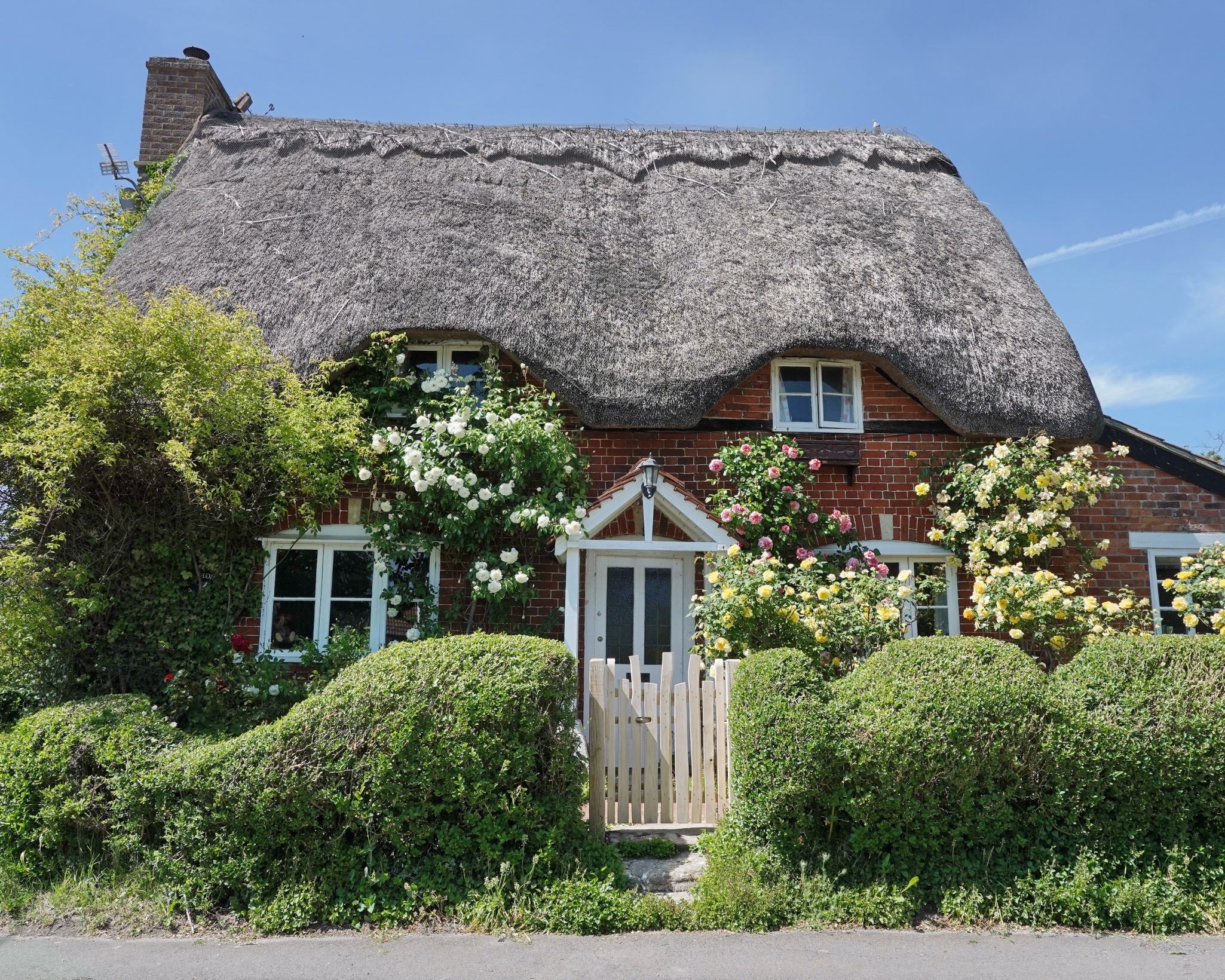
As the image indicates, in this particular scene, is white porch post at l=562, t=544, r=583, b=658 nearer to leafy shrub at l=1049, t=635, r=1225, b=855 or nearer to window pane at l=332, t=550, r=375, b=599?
window pane at l=332, t=550, r=375, b=599

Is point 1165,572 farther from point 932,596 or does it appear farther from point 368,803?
point 368,803

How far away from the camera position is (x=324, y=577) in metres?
8.72

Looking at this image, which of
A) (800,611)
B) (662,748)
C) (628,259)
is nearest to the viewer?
(662,748)

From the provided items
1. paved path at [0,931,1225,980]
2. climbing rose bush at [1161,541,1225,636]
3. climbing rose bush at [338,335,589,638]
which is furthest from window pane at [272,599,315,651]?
climbing rose bush at [1161,541,1225,636]

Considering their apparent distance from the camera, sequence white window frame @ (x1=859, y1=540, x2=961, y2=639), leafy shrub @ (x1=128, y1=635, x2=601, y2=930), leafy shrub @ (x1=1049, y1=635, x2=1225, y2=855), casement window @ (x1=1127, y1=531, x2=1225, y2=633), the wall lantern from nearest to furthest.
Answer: leafy shrub @ (x1=128, y1=635, x2=601, y2=930)
leafy shrub @ (x1=1049, y1=635, x2=1225, y2=855)
the wall lantern
white window frame @ (x1=859, y1=540, x2=961, y2=639)
casement window @ (x1=1127, y1=531, x2=1225, y2=633)

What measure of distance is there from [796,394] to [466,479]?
3.60 metres

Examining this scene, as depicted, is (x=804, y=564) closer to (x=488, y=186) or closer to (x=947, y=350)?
(x=947, y=350)

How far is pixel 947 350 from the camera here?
8922 mm

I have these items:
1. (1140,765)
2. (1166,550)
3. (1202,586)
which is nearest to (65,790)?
(1140,765)

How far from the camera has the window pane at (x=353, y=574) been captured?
8.75 m

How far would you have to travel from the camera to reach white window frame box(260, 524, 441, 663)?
8500 mm

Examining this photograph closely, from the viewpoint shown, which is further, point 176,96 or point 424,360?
point 176,96

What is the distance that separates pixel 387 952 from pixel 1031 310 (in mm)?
8589

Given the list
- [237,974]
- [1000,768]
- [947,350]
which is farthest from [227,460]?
[947,350]
